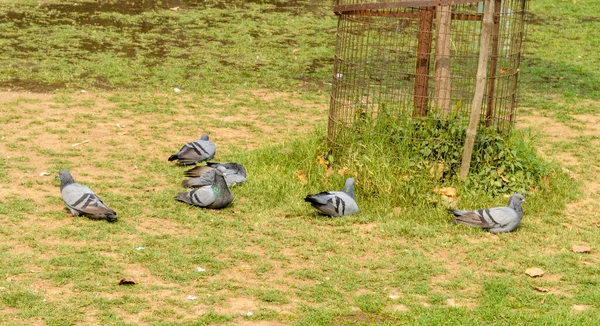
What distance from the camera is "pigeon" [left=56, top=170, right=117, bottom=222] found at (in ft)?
24.4

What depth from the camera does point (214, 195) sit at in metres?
7.89

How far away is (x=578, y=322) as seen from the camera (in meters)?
5.89

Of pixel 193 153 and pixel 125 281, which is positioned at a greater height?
pixel 193 153

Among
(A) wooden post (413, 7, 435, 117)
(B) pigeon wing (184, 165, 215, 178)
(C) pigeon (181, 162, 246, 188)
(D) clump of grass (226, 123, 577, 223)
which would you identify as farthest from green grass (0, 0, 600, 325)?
(A) wooden post (413, 7, 435, 117)

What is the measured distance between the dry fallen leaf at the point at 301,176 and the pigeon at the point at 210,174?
1.79 feet

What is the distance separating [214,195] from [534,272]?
2.94 meters

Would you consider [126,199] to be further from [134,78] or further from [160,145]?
[134,78]

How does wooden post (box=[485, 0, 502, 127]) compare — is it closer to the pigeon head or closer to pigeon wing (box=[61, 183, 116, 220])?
pigeon wing (box=[61, 183, 116, 220])

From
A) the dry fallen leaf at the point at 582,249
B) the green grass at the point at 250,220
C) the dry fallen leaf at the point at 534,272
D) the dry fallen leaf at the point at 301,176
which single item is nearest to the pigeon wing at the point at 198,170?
the green grass at the point at 250,220

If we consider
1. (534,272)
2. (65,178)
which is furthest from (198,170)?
(534,272)

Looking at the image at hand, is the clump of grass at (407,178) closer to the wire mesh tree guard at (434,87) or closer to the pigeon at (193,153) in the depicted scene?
the wire mesh tree guard at (434,87)

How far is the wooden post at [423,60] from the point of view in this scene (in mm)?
8438

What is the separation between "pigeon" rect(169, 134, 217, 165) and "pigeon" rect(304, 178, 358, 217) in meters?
1.82

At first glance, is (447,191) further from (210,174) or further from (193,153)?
(193,153)
